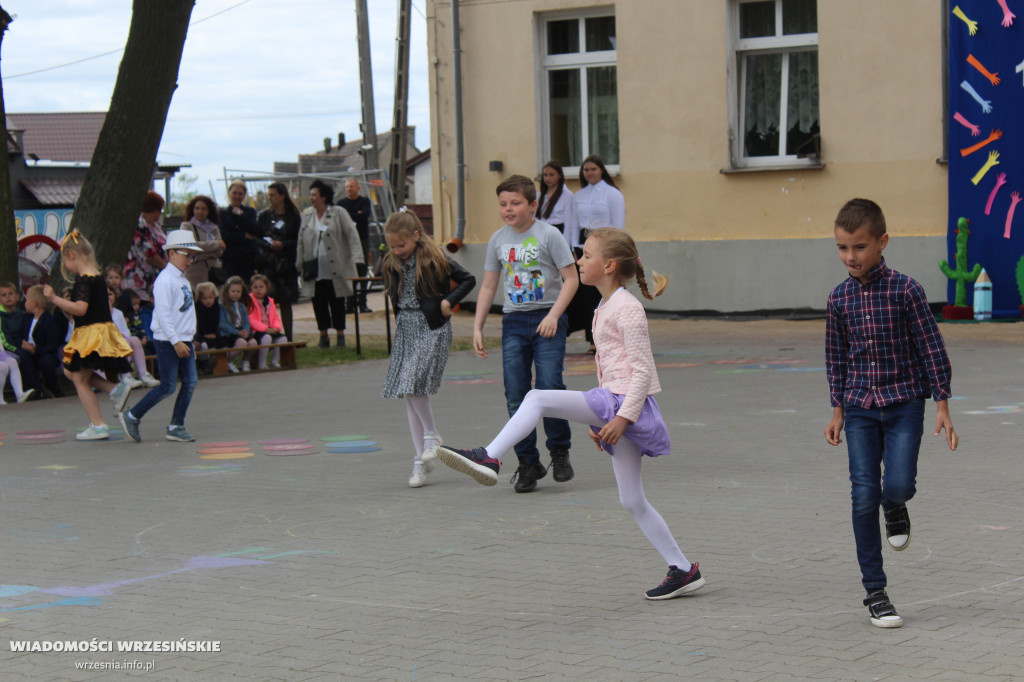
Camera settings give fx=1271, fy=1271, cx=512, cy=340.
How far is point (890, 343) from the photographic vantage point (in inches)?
187

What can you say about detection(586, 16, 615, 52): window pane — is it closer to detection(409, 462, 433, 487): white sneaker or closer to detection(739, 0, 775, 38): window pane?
detection(739, 0, 775, 38): window pane

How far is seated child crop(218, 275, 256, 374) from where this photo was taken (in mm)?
14180

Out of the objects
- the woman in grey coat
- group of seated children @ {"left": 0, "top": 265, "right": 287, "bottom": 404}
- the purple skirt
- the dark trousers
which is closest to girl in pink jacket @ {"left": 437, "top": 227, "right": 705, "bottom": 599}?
the purple skirt

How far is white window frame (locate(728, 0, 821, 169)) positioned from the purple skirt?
13.5 meters

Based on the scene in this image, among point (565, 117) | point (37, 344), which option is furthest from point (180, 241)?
point (565, 117)

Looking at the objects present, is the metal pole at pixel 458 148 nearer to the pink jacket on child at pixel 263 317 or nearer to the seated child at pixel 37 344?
the pink jacket on child at pixel 263 317

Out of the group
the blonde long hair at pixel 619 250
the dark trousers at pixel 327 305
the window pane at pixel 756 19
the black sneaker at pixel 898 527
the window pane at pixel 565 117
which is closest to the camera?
the black sneaker at pixel 898 527

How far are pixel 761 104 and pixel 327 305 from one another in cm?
709

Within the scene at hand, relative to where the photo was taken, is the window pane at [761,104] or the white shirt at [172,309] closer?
the white shirt at [172,309]

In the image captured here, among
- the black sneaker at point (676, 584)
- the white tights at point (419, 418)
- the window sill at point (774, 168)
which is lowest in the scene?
the black sneaker at point (676, 584)

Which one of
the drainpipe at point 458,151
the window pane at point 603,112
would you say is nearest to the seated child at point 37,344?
the drainpipe at point 458,151

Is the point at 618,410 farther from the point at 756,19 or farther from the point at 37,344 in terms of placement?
the point at 756,19

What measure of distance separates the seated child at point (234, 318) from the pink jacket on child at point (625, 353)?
9.39 meters

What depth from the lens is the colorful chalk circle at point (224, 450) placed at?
9383 mm
